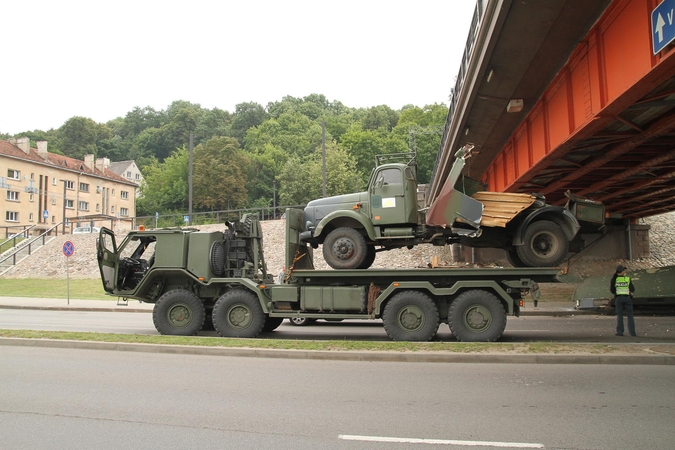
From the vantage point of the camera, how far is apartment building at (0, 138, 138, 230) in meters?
59.9

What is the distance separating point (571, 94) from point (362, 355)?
24.4ft

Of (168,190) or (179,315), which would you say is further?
(168,190)

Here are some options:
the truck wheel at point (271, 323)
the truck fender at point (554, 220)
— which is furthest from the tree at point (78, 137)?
the truck fender at point (554, 220)

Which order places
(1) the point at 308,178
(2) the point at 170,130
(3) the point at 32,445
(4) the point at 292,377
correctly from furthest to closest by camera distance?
(2) the point at 170,130 < (1) the point at 308,178 < (4) the point at 292,377 < (3) the point at 32,445

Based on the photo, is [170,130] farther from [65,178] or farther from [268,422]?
[268,422]

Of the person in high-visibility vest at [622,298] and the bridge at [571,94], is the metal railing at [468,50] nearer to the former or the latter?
the bridge at [571,94]

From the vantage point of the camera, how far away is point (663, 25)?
285 inches

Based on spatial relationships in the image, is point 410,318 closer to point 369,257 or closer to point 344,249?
point 369,257

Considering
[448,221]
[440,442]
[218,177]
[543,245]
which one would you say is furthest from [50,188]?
[440,442]

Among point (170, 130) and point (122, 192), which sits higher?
point (170, 130)

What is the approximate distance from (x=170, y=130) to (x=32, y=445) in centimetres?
11344

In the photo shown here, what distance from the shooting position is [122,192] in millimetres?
78250

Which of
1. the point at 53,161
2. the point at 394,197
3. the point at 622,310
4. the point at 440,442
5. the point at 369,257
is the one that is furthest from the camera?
the point at 53,161

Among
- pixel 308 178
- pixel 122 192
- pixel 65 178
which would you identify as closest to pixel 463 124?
pixel 308 178
